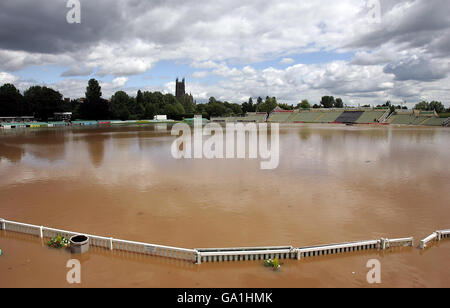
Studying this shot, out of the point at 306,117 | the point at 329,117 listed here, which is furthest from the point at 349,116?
the point at 306,117

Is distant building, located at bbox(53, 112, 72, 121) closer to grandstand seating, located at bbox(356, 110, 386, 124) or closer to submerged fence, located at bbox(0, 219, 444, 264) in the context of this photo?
grandstand seating, located at bbox(356, 110, 386, 124)

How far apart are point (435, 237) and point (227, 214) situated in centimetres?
624

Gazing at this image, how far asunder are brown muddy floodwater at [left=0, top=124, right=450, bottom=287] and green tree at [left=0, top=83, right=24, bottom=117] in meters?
75.4

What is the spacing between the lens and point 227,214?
31.9 ft

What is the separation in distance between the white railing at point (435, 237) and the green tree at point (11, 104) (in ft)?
321

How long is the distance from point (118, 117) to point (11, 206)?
310ft

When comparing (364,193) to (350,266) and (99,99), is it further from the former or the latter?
(99,99)

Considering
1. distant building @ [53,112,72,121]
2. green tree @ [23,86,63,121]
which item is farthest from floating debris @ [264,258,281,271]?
distant building @ [53,112,72,121]

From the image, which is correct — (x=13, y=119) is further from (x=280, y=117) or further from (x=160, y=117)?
(x=280, y=117)

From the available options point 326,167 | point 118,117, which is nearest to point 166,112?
point 118,117

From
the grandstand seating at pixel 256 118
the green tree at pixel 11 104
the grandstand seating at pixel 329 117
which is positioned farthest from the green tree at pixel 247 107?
the green tree at pixel 11 104

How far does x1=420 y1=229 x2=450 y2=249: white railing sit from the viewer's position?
7.29m

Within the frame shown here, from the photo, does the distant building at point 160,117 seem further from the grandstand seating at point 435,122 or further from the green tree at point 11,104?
the grandstand seating at point 435,122
